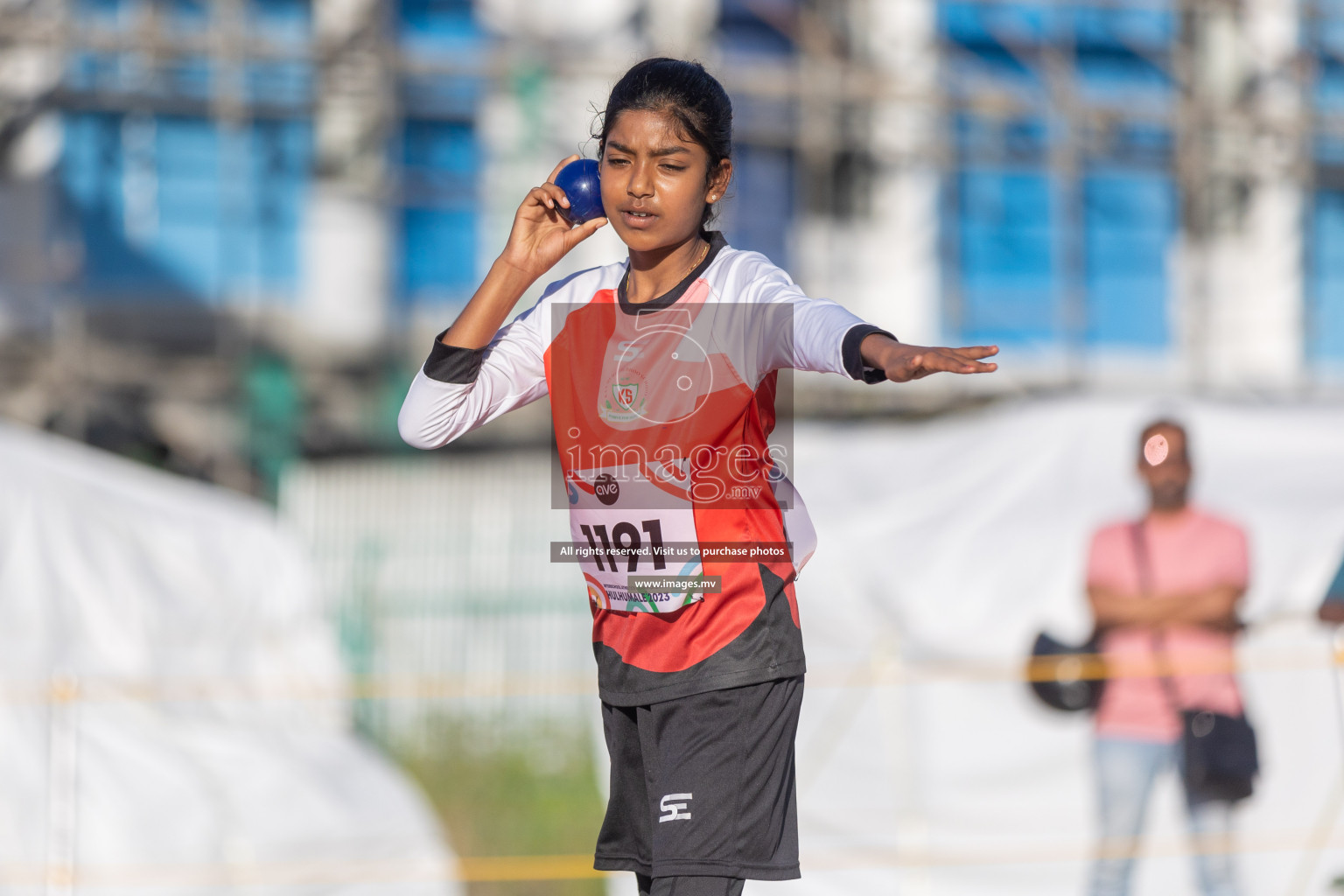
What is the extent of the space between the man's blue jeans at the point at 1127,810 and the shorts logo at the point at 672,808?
3115 millimetres

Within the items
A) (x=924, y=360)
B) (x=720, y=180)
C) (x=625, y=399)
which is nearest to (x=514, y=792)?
(x=625, y=399)

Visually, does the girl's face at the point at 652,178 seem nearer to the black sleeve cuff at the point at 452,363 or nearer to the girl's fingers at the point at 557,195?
the girl's fingers at the point at 557,195

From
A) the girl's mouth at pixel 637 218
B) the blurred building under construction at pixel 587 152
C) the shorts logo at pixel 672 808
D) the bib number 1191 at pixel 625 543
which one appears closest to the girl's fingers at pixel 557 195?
the girl's mouth at pixel 637 218

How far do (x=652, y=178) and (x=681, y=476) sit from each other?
0.45m

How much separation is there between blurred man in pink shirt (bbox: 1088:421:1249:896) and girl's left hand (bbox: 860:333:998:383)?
3346 mm

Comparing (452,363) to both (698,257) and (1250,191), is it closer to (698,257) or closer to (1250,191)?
(698,257)

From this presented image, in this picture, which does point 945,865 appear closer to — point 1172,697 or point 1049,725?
point 1049,725

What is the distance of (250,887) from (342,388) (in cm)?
799

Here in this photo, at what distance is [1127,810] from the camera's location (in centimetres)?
492

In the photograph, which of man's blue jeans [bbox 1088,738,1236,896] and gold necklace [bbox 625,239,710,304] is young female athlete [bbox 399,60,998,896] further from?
man's blue jeans [bbox 1088,738,1236,896]

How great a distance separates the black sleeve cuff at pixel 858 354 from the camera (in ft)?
6.51

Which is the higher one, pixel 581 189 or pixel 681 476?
pixel 581 189

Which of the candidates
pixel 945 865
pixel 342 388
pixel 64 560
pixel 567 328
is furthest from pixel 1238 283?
pixel 567 328

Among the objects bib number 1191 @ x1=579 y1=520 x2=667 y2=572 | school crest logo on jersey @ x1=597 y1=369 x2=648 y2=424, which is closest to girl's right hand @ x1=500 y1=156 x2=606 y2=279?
school crest logo on jersey @ x1=597 y1=369 x2=648 y2=424
